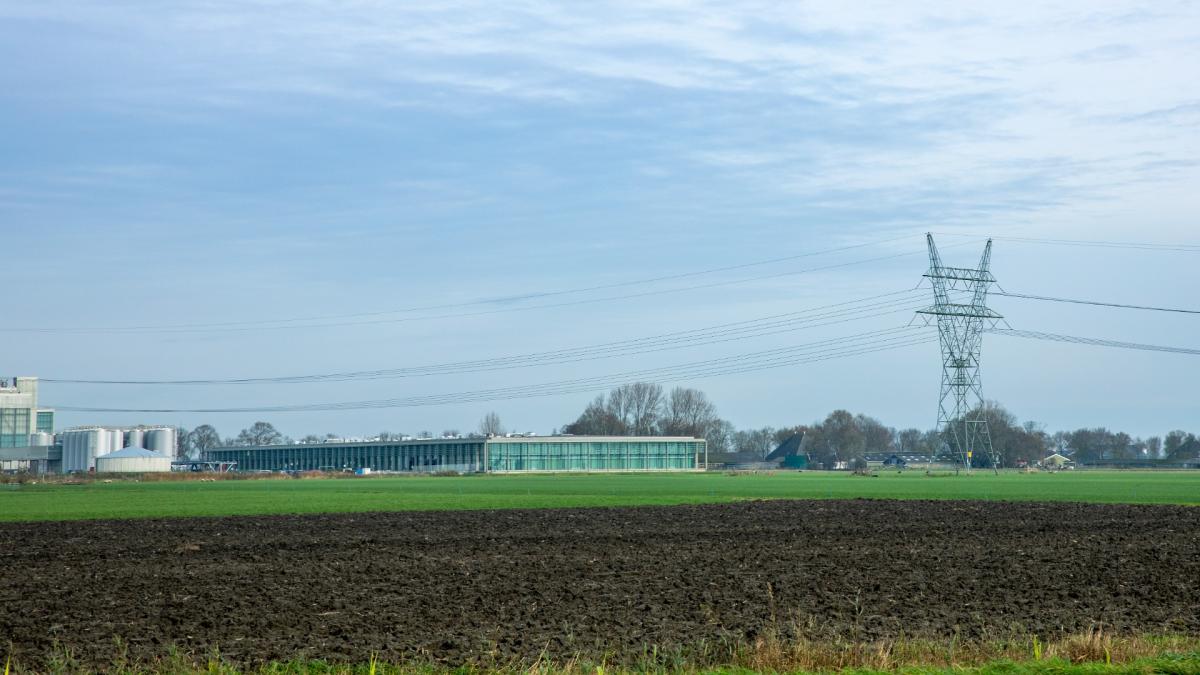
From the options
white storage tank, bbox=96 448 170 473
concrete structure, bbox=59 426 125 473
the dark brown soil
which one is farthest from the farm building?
the dark brown soil

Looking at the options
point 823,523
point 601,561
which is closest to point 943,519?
point 823,523

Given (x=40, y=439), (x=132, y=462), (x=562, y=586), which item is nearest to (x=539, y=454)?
(x=132, y=462)

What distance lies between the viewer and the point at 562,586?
22266 mm

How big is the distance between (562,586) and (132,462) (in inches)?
6442

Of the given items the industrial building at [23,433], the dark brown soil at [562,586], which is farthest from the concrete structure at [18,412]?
the dark brown soil at [562,586]

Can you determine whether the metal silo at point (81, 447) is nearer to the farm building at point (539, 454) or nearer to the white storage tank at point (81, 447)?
the white storage tank at point (81, 447)

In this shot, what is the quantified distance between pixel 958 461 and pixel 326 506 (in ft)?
309

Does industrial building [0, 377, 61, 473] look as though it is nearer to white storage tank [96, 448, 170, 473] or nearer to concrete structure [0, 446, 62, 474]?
concrete structure [0, 446, 62, 474]

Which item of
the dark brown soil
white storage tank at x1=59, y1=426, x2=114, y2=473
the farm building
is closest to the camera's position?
the dark brown soil

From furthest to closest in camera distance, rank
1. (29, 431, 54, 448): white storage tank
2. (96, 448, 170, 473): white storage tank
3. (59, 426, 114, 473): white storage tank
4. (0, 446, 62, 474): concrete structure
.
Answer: (29, 431, 54, 448): white storage tank, (59, 426, 114, 473): white storage tank, (0, 446, 62, 474): concrete structure, (96, 448, 170, 473): white storage tank

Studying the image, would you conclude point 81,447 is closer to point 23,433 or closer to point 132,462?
point 23,433

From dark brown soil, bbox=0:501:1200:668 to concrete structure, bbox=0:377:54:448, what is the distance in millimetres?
160967

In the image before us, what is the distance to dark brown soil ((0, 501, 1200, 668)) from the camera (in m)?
16.8

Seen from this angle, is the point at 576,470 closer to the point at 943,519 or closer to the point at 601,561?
the point at 943,519
